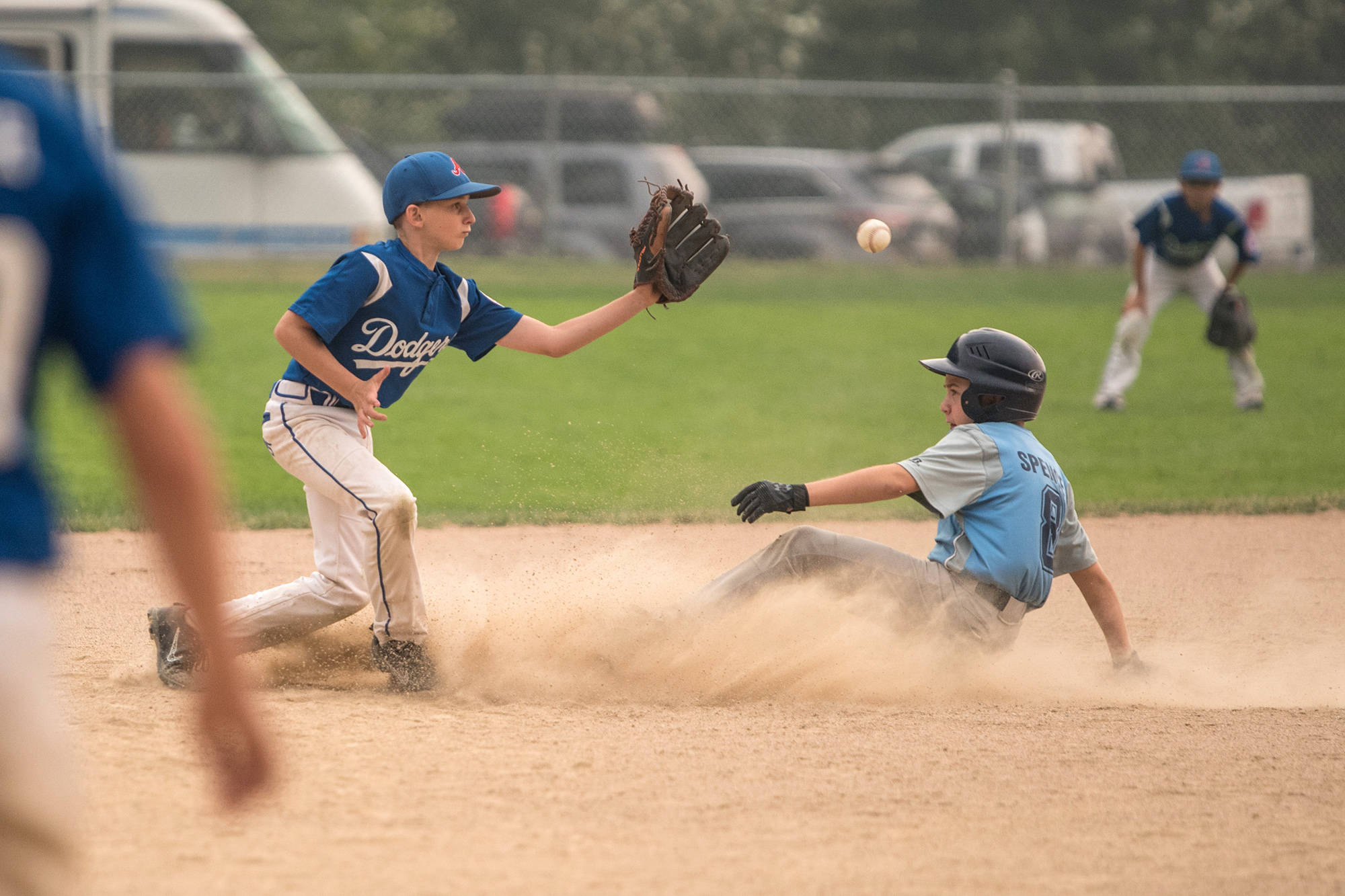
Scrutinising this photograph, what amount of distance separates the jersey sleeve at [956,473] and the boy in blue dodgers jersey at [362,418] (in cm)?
144

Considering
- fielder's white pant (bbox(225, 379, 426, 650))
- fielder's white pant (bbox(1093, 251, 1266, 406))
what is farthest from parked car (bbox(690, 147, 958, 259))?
fielder's white pant (bbox(225, 379, 426, 650))

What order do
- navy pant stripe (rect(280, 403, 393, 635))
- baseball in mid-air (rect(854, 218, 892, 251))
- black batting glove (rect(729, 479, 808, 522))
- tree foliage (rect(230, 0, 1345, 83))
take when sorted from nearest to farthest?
black batting glove (rect(729, 479, 808, 522)) < navy pant stripe (rect(280, 403, 393, 635)) < baseball in mid-air (rect(854, 218, 892, 251)) < tree foliage (rect(230, 0, 1345, 83))

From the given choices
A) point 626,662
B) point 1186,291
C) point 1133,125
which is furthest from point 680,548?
point 1133,125

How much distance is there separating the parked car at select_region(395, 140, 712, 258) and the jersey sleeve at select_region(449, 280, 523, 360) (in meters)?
11.6

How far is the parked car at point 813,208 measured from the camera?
16438mm

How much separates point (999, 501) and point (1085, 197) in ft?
46.6

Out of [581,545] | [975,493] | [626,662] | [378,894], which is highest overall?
[975,493]

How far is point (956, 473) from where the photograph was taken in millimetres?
4008

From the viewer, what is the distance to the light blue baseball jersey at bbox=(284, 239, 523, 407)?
3953 millimetres

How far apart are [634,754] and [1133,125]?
20.0 m

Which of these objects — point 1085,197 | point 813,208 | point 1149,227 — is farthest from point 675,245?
point 1085,197

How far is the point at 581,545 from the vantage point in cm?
620

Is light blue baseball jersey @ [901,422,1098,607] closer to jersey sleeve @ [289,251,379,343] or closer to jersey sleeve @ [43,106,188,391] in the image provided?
jersey sleeve @ [289,251,379,343]

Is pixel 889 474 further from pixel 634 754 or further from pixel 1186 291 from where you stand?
pixel 1186 291
